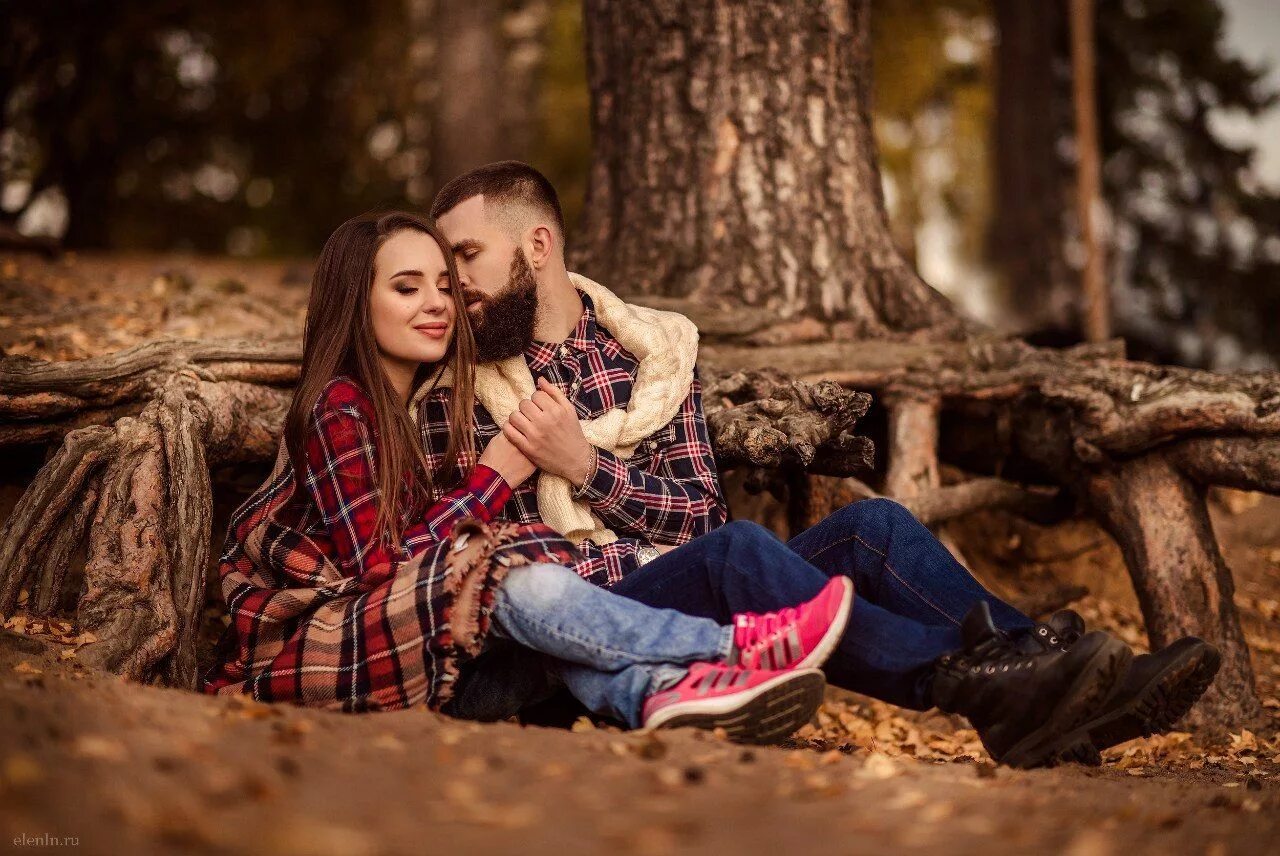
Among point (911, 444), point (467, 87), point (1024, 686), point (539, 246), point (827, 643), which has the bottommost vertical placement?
point (1024, 686)

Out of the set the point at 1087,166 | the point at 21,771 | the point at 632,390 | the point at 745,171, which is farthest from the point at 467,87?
the point at 21,771

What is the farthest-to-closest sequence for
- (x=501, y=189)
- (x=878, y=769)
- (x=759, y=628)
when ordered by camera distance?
(x=501, y=189) → (x=759, y=628) → (x=878, y=769)

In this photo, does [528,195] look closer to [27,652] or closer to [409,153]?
[27,652]

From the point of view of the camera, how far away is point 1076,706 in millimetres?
3234

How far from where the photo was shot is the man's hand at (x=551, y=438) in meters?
3.86

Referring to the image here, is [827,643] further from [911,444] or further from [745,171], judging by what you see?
[745,171]

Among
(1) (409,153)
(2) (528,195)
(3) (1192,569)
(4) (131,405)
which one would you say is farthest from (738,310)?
(1) (409,153)

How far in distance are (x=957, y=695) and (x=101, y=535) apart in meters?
2.83

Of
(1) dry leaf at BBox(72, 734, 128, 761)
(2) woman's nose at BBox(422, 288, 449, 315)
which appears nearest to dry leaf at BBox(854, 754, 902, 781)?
(1) dry leaf at BBox(72, 734, 128, 761)

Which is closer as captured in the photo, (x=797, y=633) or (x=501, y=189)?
(x=797, y=633)

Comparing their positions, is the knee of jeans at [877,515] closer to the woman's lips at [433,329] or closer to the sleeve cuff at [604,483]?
the sleeve cuff at [604,483]

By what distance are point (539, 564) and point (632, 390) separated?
3.79 feet

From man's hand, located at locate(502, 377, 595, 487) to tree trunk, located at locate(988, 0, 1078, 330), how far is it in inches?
418

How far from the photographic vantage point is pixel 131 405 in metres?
4.37
